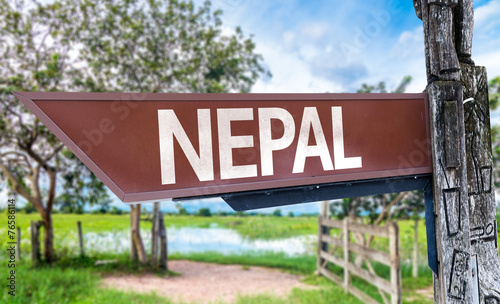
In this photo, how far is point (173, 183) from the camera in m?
1.67

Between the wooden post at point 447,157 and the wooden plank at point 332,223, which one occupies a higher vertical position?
the wooden post at point 447,157

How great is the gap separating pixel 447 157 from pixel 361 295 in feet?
14.9

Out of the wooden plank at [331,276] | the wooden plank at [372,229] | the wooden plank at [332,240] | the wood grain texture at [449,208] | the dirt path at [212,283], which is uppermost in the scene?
the wood grain texture at [449,208]

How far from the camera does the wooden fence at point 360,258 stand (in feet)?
16.1

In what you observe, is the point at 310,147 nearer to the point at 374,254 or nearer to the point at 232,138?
the point at 232,138

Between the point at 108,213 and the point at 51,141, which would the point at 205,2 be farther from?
the point at 108,213

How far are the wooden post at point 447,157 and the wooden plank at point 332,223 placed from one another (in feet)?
15.3

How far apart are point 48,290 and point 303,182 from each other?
6.45 metres

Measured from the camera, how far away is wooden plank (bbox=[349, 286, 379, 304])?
18.0ft

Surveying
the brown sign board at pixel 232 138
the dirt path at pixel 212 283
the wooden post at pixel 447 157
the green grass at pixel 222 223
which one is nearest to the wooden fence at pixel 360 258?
the dirt path at pixel 212 283

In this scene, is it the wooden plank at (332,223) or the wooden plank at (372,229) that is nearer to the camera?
the wooden plank at (372,229)

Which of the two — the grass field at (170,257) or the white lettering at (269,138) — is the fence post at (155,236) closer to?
the grass field at (170,257)

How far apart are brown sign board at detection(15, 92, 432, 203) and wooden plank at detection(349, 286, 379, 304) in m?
4.20

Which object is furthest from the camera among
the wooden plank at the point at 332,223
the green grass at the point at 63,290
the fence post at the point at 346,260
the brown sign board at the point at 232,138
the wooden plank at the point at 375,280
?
the wooden plank at the point at 332,223
